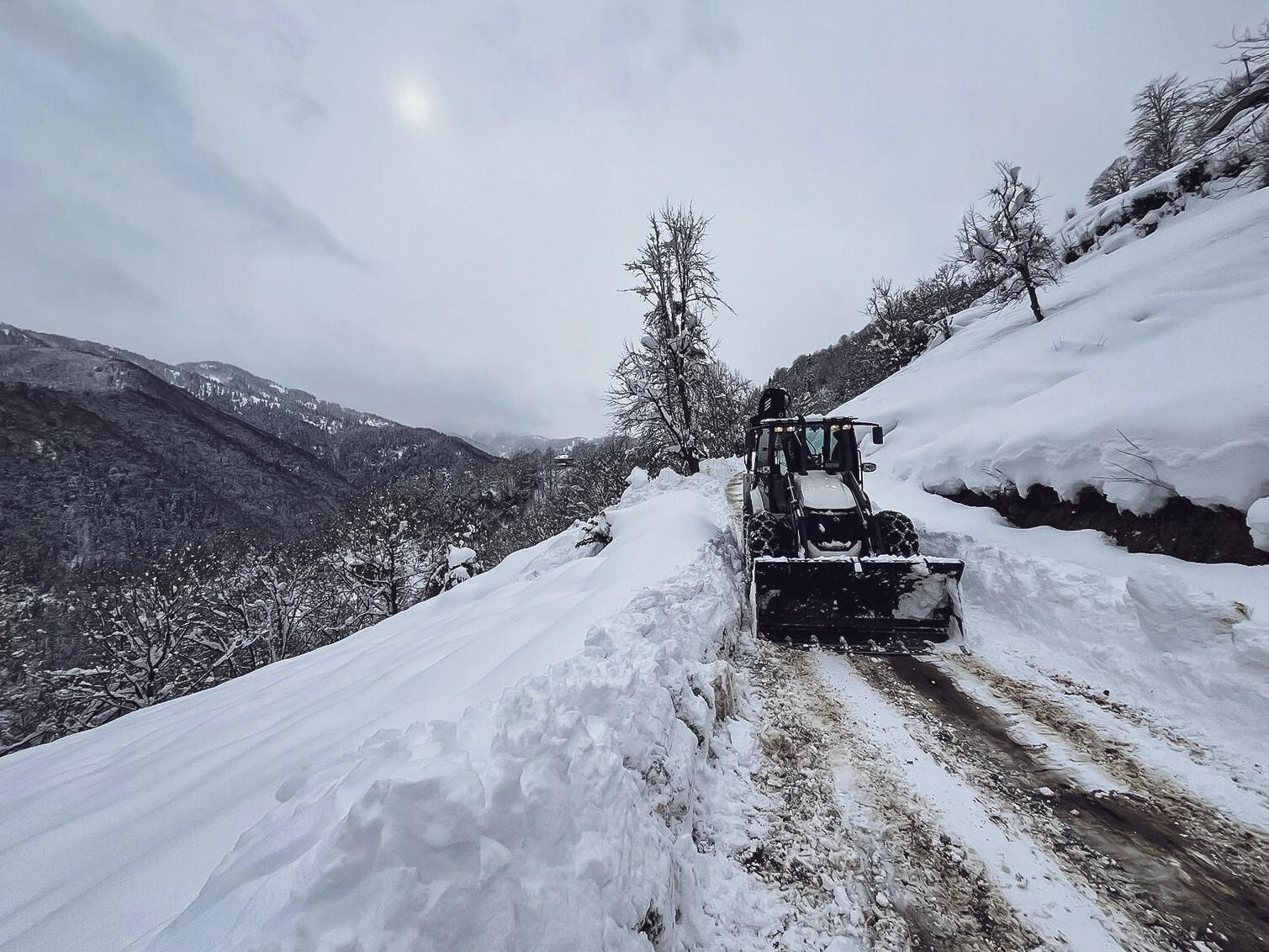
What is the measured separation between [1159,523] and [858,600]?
3.80 m

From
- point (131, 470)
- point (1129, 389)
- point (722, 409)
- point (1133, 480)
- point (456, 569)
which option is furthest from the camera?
point (131, 470)

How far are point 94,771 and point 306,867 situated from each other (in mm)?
4002

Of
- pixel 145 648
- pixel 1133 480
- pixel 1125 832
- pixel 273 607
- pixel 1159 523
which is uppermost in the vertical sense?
pixel 1133 480

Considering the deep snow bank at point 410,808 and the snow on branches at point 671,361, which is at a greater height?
the snow on branches at point 671,361

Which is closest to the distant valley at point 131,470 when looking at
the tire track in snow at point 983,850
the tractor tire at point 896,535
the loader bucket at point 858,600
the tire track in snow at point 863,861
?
the loader bucket at point 858,600

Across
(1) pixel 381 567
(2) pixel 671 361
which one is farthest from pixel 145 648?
(2) pixel 671 361

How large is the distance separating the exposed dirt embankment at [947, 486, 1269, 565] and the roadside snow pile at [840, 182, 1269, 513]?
0.15m

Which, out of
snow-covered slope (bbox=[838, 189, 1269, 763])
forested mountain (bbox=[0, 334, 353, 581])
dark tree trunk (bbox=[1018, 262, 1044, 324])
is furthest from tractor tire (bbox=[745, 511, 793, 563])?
forested mountain (bbox=[0, 334, 353, 581])

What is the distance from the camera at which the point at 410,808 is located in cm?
166

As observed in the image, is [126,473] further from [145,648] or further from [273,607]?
[145,648]

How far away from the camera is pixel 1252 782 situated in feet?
9.24

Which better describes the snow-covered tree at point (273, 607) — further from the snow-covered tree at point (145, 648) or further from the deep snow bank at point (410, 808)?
the deep snow bank at point (410, 808)

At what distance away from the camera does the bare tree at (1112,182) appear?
1320 inches

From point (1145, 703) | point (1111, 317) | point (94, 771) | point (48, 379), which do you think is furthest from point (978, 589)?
point (48, 379)
